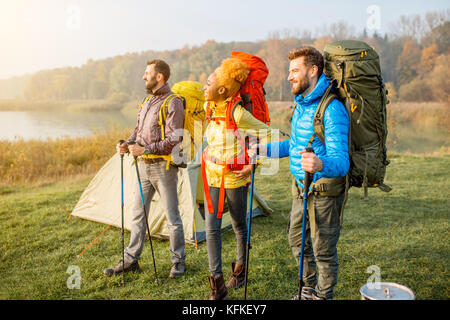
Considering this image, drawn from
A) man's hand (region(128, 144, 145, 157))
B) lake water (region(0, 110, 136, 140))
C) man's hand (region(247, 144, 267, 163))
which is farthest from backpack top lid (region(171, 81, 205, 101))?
lake water (region(0, 110, 136, 140))

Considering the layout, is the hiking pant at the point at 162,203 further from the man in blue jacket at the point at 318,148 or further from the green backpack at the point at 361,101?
the green backpack at the point at 361,101

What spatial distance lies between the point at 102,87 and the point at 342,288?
171 ft

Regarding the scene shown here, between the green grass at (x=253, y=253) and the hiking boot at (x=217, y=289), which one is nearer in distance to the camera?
the hiking boot at (x=217, y=289)

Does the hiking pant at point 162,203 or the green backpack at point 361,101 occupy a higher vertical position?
the green backpack at point 361,101

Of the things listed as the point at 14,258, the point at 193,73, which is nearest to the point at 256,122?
the point at 14,258

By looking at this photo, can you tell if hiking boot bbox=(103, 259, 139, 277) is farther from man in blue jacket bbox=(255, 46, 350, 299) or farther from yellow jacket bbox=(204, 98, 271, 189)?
man in blue jacket bbox=(255, 46, 350, 299)

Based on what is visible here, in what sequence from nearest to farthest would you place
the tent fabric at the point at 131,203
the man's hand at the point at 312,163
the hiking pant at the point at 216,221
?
1. the man's hand at the point at 312,163
2. the hiking pant at the point at 216,221
3. the tent fabric at the point at 131,203

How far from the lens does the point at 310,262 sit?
9.13 ft

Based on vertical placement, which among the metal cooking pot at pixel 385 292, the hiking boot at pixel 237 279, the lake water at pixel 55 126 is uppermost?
the metal cooking pot at pixel 385 292

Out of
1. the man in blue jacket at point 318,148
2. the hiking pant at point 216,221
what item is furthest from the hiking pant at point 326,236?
the hiking pant at point 216,221

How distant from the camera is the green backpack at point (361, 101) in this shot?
237 cm

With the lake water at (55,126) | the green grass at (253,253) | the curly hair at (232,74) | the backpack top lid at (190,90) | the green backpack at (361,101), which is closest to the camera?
the green backpack at (361,101)
